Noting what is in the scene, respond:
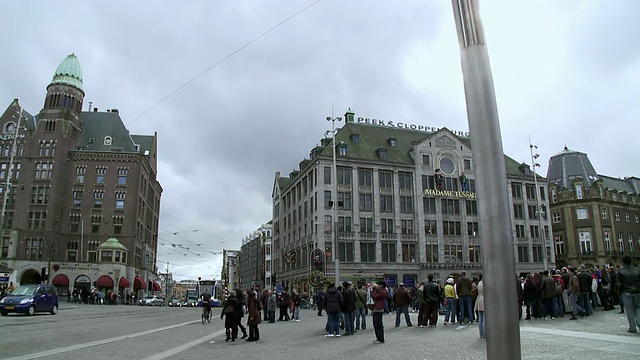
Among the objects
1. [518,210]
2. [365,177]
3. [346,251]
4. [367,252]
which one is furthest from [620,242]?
[346,251]

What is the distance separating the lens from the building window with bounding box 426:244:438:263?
5791 cm

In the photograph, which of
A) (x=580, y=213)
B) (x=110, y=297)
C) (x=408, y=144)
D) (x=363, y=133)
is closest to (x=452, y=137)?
(x=408, y=144)

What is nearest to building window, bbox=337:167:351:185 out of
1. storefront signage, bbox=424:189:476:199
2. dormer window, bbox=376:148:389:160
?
dormer window, bbox=376:148:389:160

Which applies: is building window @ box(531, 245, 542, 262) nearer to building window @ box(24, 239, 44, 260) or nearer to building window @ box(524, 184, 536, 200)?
building window @ box(524, 184, 536, 200)

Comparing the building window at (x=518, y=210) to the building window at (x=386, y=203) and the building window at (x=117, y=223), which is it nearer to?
the building window at (x=386, y=203)

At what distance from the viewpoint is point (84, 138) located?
73812 mm

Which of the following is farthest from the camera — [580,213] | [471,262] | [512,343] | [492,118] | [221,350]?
[580,213]

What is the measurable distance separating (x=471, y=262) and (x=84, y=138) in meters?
62.0

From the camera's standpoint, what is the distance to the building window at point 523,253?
6198 cm

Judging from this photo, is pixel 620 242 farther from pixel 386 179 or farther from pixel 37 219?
pixel 37 219

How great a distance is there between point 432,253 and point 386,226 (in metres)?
7.09

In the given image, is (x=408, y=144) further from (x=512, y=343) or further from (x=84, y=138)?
(x=512, y=343)

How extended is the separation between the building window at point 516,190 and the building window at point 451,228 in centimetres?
1074

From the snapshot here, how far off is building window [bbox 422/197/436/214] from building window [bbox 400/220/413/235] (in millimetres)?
2807
